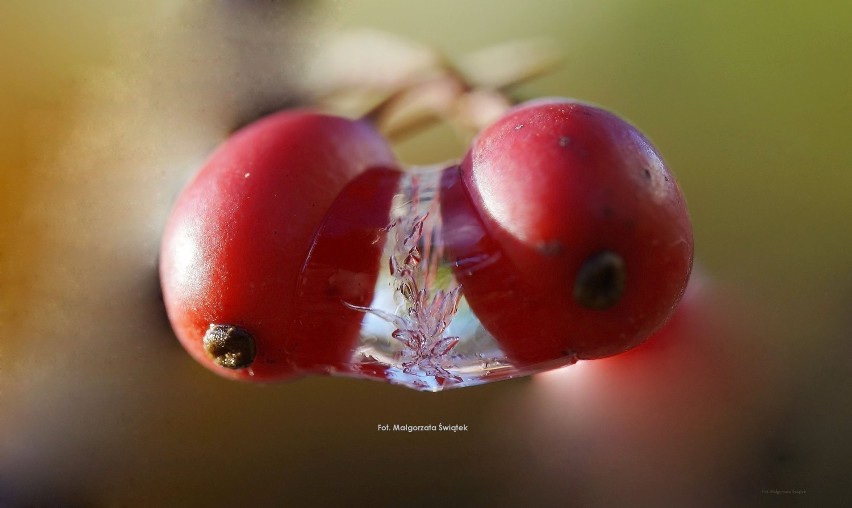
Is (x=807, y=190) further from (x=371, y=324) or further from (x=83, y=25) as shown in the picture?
(x=83, y=25)

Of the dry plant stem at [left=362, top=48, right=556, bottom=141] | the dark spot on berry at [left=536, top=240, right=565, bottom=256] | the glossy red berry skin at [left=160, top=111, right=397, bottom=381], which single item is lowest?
the dark spot on berry at [left=536, top=240, right=565, bottom=256]

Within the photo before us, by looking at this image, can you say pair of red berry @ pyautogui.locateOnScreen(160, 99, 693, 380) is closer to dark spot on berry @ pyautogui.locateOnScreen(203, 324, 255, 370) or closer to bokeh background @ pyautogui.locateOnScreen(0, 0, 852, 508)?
dark spot on berry @ pyautogui.locateOnScreen(203, 324, 255, 370)

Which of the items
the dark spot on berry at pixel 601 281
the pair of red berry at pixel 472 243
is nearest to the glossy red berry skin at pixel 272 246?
the pair of red berry at pixel 472 243

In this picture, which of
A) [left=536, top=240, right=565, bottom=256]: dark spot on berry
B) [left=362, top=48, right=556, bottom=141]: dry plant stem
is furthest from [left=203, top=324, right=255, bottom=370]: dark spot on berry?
[left=362, top=48, right=556, bottom=141]: dry plant stem

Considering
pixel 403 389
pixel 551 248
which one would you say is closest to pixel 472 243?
pixel 551 248

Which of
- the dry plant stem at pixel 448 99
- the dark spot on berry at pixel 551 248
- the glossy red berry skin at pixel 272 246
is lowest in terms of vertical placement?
the dark spot on berry at pixel 551 248

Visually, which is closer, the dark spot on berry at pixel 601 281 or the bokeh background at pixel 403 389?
the dark spot on berry at pixel 601 281

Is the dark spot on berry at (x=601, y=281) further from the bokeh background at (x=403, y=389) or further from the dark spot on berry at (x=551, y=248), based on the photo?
the bokeh background at (x=403, y=389)
